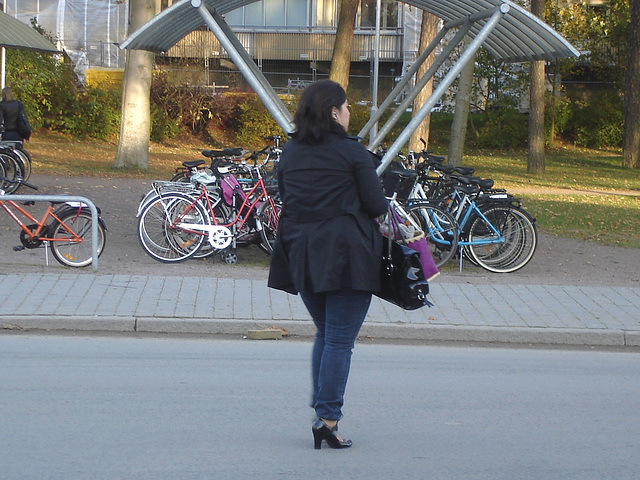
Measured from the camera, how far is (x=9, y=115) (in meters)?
15.5

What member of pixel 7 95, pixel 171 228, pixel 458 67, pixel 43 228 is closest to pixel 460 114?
pixel 7 95

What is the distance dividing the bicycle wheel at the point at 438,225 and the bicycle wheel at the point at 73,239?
3493mm

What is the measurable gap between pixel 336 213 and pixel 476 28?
21.9 ft

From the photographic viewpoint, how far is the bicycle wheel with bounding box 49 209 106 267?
30.2ft

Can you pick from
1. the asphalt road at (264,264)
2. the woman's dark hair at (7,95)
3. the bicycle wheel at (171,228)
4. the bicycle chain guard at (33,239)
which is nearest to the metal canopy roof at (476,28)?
the bicycle wheel at (171,228)

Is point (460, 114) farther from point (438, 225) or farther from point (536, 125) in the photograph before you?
point (438, 225)

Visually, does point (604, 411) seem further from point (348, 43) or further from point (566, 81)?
point (566, 81)

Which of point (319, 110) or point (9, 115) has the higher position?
point (319, 110)

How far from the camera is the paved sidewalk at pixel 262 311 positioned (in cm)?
730

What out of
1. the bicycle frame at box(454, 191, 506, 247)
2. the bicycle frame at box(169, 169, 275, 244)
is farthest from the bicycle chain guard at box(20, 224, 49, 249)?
the bicycle frame at box(454, 191, 506, 247)

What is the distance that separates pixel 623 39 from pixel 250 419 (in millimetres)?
32857

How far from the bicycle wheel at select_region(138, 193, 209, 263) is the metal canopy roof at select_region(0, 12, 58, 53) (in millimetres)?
6351

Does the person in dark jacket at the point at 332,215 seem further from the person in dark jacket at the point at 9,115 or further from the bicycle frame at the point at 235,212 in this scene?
the person in dark jacket at the point at 9,115

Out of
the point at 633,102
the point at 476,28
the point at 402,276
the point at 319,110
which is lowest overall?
the point at 402,276
